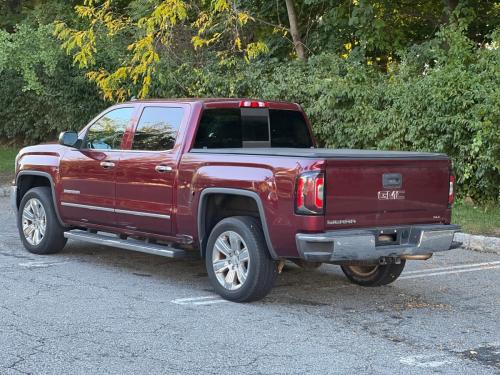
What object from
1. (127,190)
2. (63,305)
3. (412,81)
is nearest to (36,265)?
(127,190)

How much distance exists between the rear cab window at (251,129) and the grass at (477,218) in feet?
11.2

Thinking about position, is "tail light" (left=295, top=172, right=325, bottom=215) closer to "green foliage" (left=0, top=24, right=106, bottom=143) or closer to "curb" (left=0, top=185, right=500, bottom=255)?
"curb" (left=0, top=185, right=500, bottom=255)

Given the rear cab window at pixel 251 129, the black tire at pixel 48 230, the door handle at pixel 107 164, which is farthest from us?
the black tire at pixel 48 230

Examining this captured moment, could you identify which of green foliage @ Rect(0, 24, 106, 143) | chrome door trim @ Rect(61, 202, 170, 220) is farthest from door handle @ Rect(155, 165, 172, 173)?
green foliage @ Rect(0, 24, 106, 143)

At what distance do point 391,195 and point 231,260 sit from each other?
1575mm

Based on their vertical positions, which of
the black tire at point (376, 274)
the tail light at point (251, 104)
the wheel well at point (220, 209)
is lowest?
the black tire at point (376, 274)

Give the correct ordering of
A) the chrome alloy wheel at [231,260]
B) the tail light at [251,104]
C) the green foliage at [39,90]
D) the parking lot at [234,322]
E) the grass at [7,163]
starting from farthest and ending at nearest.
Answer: the grass at [7,163] < the green foliage at [39,90] < the tail light at [251,104] < the chrome alloy wheel at [231,260] < the parking lot at [234,322]

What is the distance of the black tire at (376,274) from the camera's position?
812 cm

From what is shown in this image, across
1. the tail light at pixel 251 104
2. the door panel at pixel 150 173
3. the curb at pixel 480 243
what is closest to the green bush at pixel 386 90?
the curb at pixel 480 243

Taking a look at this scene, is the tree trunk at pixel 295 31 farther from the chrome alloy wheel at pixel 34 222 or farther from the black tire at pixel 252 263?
the black tire at pixel 252 263

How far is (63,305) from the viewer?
716cm

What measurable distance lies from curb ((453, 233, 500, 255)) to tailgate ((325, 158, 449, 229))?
3.23m

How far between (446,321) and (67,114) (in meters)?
15.9

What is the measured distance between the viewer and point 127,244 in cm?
838
